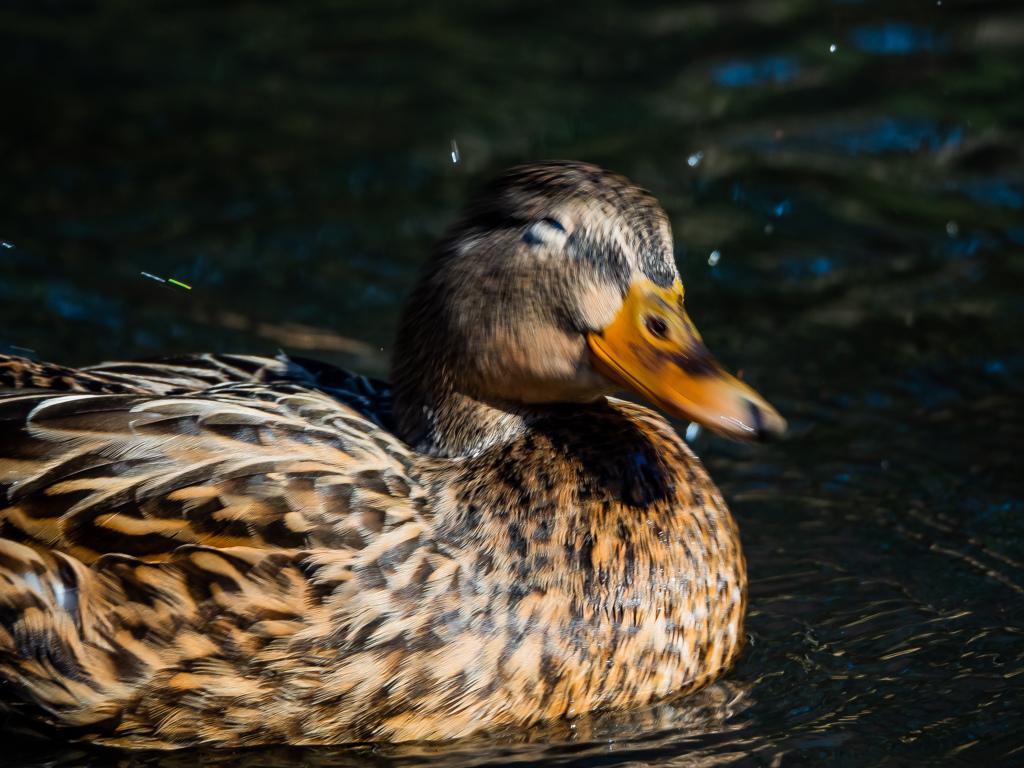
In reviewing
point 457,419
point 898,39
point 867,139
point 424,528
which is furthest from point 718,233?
point 424,528

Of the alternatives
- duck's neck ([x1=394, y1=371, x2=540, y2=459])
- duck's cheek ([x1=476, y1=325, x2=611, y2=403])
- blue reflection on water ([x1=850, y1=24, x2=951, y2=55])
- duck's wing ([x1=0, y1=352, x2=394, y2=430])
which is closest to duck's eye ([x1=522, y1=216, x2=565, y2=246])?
duck's cheek ([x1=476, y1=325, x2=611, y2=403])

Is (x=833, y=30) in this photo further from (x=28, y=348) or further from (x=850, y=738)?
(x=850, y=738)

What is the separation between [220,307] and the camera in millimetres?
7395

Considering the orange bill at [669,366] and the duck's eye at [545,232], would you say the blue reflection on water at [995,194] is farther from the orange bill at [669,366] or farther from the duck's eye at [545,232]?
the duck's eye at [545,232]

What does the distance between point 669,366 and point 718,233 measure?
443 centimetres

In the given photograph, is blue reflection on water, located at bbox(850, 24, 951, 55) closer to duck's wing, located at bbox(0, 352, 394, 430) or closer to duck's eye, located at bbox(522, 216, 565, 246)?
duck's wing, located at bbox(0, 352, 394, 430)

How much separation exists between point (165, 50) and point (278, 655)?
24.7ft

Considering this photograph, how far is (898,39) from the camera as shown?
32.3 feet

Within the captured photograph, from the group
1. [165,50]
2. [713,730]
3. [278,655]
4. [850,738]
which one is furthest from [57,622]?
[165,50]

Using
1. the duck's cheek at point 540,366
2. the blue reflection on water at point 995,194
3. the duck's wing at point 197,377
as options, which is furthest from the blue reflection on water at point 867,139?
the duck's cheek at point 540,366

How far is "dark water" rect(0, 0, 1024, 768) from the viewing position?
452cm

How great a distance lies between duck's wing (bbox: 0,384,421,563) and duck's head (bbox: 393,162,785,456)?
39cm

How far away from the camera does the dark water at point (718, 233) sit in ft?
14.8

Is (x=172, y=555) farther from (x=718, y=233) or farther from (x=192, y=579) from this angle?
(x=718, y=233)
